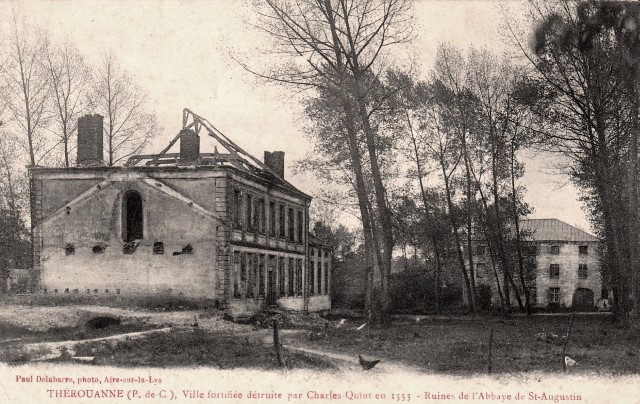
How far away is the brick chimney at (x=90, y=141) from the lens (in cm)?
2892

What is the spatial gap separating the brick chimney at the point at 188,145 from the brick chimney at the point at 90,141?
Result: 3.26 m

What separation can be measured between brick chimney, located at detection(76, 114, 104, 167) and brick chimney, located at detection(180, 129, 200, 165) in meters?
3.26

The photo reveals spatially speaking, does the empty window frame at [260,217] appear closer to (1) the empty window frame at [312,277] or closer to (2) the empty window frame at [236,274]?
(2) the empty window frame at [236,274]

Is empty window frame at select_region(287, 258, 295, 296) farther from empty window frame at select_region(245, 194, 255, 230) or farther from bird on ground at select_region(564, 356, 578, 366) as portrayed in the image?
bird on ground at select_region(564, 356, 578, 366)

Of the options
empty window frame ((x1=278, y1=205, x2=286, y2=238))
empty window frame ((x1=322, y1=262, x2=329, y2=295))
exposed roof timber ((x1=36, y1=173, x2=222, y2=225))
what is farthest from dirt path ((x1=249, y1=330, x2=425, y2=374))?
empty window frame ((x1=322, y1=262, x2=329, y2=295))

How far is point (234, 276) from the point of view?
28562 millimetres

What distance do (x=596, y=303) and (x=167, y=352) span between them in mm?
56951

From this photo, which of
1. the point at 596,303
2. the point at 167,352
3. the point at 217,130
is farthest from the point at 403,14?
the point at 596,303

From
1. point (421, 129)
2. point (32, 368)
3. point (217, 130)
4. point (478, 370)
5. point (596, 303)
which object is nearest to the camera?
point (32, 368)

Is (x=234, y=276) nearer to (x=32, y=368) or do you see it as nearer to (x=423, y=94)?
(x=423, y=94)

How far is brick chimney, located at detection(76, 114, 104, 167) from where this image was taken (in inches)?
1139

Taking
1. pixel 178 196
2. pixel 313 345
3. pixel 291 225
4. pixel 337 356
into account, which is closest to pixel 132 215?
pixel 178 196

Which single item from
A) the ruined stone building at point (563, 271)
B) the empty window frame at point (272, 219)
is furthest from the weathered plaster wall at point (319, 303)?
the ruined stone building at point (563, 271)

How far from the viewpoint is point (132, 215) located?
28.2 metres
